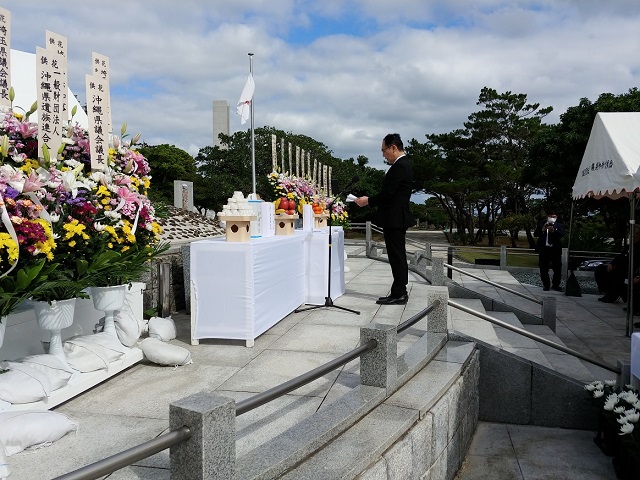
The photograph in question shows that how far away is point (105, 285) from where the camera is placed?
4.42 metres

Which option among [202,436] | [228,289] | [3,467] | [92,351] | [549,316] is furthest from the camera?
[549,316]

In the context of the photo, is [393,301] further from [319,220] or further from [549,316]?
[549,316]

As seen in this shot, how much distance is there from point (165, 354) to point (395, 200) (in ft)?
10.6

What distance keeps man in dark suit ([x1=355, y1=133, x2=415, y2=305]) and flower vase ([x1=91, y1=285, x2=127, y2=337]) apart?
9.35ft

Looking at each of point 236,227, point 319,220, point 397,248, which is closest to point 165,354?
point 236,227

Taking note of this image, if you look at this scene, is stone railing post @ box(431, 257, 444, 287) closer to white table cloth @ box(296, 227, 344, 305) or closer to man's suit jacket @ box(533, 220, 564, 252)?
white table cloth @ box(296, 227, 344, 305)

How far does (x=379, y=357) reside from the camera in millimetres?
3738

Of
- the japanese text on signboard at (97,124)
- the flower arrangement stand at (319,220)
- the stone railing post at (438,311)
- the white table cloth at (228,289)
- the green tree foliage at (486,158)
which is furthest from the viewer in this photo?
the green tree foliage at (486,158)

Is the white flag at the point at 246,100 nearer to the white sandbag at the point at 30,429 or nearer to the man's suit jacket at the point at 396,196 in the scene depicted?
the man's suit jacket at the point at 396,196

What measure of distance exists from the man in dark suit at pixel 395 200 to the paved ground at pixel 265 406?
2.50 ft

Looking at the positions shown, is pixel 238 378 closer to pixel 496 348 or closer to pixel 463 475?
pixel 463 475

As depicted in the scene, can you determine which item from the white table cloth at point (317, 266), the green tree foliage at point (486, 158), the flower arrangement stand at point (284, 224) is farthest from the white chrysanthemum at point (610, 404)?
the green tree foliage at point (486, 158)

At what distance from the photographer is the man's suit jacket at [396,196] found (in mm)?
6180

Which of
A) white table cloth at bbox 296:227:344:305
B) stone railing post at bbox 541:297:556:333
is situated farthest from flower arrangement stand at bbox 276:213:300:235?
stone railing post at bbox 541:297:556:333
